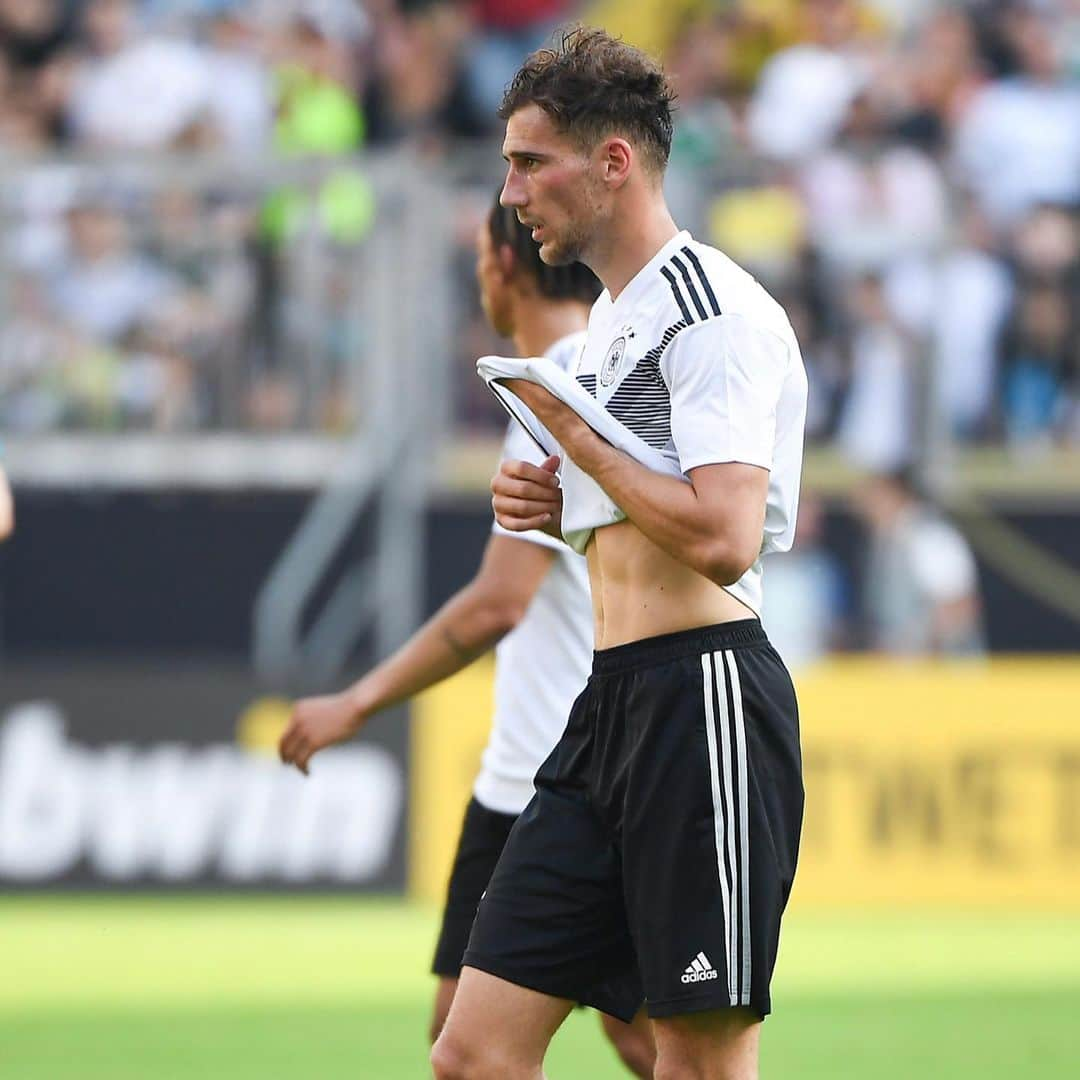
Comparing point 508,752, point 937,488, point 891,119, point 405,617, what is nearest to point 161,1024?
point 508,752

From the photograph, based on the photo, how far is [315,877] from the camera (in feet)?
41.0

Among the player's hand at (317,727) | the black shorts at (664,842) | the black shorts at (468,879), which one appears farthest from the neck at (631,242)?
the black shorts at (468,879)

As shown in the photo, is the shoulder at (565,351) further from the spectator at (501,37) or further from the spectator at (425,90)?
the spectator at (501,37)

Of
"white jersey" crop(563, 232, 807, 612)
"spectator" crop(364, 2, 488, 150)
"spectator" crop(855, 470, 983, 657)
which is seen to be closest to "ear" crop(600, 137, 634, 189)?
"white jersey" crop(563, 232, 807, 612)

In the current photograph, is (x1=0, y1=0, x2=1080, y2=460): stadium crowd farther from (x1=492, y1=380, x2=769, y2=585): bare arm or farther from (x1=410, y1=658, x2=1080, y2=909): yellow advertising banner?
(x1=492, y1=380, x2=769, y2=585): bare arm

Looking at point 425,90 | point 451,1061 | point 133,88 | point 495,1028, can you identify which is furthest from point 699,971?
point 425,90

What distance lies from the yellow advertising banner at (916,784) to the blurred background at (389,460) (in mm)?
20

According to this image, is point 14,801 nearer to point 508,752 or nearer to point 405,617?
point 405,617

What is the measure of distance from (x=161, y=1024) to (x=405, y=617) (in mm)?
5013

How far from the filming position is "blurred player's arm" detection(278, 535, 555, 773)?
5672 mm

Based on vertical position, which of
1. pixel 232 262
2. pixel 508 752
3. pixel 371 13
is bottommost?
pixel 508 752

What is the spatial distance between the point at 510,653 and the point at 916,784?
283 inches

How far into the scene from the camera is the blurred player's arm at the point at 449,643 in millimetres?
5672

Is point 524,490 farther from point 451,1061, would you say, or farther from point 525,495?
point 451,1061
